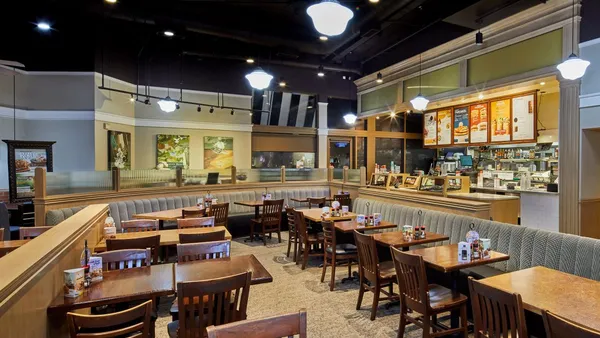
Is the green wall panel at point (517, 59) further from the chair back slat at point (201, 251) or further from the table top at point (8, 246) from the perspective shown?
the table top at point (8, 246)

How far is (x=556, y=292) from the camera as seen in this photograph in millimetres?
2393

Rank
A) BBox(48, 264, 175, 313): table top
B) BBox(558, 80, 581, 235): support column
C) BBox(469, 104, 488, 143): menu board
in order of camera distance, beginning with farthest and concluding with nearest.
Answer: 1. BBox(469, 104, 488, 143): menu board
2. BBox(558, 80, 581, 235): support column
3. BBox(48, 264, 175, 313): table top

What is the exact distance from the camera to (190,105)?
1009 centimetres

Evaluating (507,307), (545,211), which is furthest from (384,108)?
(507,307)

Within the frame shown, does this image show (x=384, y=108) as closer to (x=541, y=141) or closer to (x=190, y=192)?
(x=541, y=141)

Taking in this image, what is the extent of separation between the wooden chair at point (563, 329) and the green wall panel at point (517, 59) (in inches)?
201

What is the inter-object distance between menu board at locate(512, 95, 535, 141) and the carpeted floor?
4.94 meters

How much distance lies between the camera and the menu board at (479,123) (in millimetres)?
7920

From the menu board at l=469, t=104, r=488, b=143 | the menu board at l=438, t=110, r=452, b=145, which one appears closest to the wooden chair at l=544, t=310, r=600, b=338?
the menu board at l=469, t=104, r=488, b=143

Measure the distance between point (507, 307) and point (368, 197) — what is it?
4.83 meters

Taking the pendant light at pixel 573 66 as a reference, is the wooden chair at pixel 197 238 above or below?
below

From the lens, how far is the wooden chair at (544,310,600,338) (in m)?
1.63

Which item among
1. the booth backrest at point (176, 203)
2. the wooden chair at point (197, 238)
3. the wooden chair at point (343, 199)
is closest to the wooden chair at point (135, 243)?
the wooden chair at point (197, 238)

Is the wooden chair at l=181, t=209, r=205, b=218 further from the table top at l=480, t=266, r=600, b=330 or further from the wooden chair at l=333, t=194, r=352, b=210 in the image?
the table top at l=480, t=266, r=600, b=330
